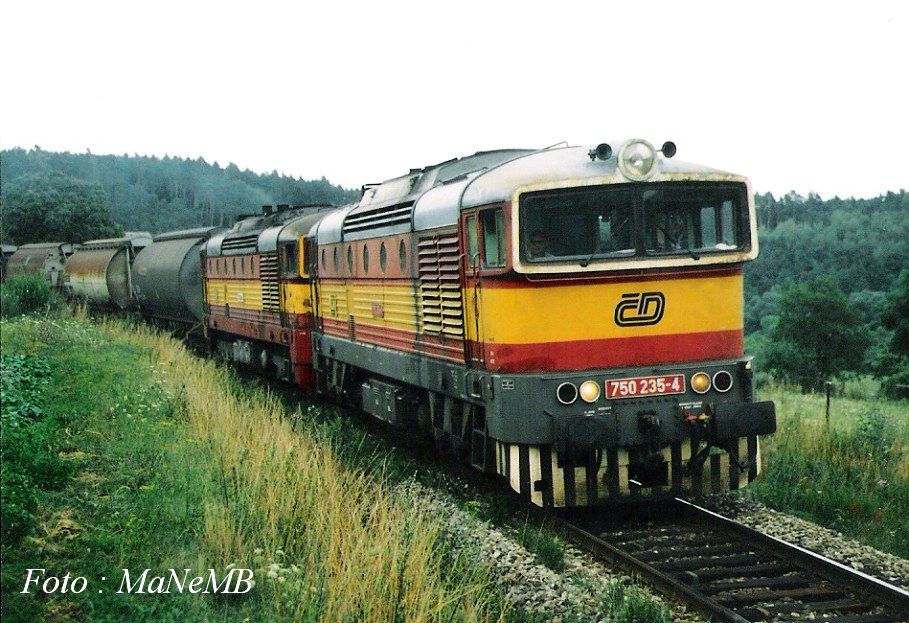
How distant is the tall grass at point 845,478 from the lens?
892 centimetres

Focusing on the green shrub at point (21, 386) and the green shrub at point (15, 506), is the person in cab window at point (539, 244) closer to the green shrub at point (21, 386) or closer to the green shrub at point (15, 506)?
the green shrub at point (15, 506)

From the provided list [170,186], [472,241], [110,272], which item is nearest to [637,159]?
[472,241]

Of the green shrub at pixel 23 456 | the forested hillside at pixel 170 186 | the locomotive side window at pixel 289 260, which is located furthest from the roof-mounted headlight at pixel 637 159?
the forested hillside at pixel 170 186

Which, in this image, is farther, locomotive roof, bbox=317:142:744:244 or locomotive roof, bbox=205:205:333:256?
locomotive roof, bbox=205:205:333:256

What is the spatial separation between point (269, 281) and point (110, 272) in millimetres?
15459

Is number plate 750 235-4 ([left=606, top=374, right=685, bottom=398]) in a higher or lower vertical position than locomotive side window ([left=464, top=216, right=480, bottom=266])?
lower

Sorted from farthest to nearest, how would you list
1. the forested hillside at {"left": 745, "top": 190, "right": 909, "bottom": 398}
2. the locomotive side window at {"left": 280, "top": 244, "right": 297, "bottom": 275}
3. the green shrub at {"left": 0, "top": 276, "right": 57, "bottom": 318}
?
the forested hillside at {"left": 745, "top": 190, "right": 909, "bottom": 398}
the green shrub at {"left": 0, "top": 276, "right": 57, "bottom": 318}
the locomotive side window at {"left": 280, "top": 244, "right": 297, "bottom": 275}

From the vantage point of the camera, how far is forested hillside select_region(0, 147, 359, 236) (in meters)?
107

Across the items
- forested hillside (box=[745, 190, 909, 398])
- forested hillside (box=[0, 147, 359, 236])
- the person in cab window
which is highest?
forested hillside (box=[0, 147, 359, 236])

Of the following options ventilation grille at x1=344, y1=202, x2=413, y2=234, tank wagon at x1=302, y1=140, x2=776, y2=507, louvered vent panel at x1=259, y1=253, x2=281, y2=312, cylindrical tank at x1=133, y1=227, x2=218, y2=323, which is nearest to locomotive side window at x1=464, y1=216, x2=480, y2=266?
tank wagon at x1=302, y1=140, x2=776, y2=507

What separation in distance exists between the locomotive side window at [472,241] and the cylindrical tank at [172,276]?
17.3 meters

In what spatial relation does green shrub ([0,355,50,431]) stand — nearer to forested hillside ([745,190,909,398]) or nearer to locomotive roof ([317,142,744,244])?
locomotive roof ([317,142,744,244])

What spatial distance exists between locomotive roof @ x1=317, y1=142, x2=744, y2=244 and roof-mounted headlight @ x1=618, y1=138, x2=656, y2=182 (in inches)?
2.3

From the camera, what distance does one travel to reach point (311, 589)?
6.16 metres
